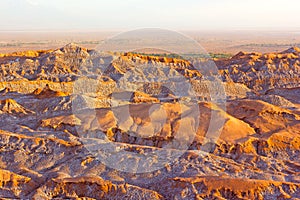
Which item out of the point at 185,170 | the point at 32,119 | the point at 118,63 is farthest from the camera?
the point at 118,63

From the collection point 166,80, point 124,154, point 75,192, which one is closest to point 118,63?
point 166,80

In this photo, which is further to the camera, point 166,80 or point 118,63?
point 118,63

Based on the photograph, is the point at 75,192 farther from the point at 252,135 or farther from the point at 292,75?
the point at 292,75

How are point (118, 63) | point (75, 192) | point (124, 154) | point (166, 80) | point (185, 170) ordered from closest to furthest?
1. point (75, 192)
2. point (185, 170)
3. point (124, 154)
4. point (166, 80)
5. point (118, 63)

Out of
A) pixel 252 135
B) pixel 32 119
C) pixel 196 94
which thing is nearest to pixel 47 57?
pixel 196 94

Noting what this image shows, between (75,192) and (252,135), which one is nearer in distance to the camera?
(75,192)

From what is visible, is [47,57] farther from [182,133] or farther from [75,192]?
[75,192]
